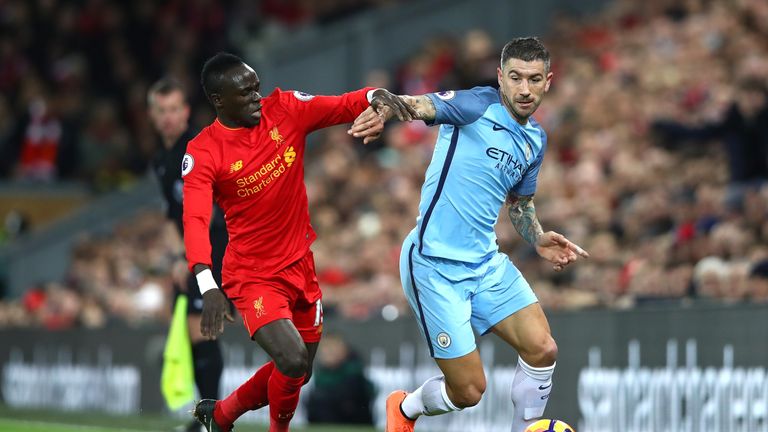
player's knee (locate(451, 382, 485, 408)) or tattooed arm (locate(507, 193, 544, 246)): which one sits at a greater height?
tattooed arm (locate(507, 193, 544, 246))

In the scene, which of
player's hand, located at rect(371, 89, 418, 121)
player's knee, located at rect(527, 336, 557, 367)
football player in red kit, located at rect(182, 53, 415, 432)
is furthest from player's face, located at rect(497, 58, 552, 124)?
player's knee, located at rect(527, 336, 557, 367)

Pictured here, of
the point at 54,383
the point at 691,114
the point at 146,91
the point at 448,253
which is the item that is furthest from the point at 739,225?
the point at 146,91

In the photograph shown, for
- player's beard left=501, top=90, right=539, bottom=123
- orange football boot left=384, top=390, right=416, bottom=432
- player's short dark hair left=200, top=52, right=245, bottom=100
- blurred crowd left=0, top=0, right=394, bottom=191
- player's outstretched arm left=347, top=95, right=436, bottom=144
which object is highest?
blurred crowd left=0, top=0, right=394, bottom=191

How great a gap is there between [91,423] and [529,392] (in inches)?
270

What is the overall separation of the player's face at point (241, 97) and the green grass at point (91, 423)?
5.08 meters

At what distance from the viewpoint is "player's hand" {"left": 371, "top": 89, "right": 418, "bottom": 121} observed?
320 inches

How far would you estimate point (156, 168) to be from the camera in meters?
11.3

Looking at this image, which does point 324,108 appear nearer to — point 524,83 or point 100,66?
point 524,83

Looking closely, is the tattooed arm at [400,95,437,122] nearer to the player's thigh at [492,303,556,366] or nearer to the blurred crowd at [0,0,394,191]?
the player's thigh at [492,303,556,366]

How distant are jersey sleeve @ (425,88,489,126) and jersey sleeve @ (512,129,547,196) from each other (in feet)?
1.58

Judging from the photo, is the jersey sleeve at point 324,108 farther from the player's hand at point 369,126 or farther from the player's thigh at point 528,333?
the player's thigh at point 528,333

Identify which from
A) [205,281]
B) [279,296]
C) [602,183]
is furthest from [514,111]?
[602,183]

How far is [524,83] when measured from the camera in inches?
332

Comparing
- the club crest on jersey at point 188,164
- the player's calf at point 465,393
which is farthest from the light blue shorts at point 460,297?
the club crest on jersey at point 188,164
